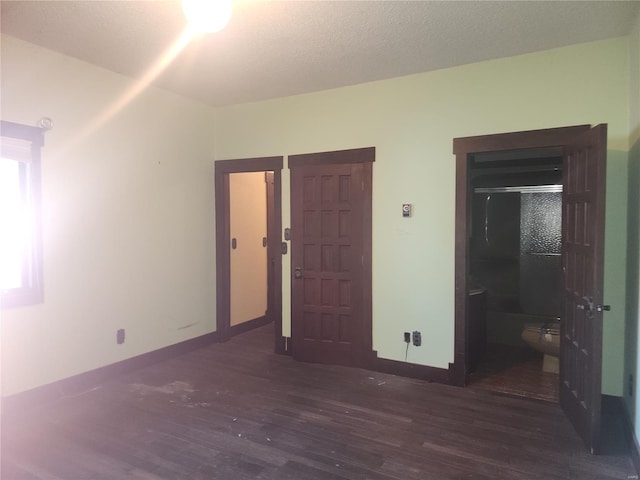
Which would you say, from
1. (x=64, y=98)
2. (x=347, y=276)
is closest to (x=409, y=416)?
(x=347, y=276)

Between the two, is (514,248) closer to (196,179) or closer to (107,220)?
(196,179)

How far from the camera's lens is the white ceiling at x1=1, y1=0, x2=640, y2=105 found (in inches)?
101

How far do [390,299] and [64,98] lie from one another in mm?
→ 3200

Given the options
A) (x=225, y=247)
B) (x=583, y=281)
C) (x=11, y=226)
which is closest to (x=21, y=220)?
(x=11, y=226)

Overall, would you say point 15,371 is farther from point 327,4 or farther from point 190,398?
point 327,4

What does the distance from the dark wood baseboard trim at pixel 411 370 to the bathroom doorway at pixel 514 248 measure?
27.7 inches

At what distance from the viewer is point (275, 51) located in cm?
320

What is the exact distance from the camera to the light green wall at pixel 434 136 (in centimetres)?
302

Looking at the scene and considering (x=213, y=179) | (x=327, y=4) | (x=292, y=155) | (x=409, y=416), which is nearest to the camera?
(x=327, y=4)

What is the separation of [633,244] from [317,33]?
2.54m

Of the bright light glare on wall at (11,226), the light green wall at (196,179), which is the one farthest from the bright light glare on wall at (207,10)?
the bright light glare on wall at (11,226)

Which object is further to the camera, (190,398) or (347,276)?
(347,276)

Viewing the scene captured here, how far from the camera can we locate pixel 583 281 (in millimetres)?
2693

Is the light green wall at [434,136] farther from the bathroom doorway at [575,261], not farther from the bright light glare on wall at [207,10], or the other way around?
the bright light glare on wall at [207,10]
